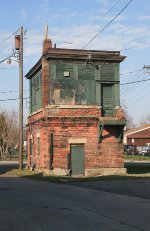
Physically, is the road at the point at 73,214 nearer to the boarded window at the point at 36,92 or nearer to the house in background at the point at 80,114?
the house in background at the point at 80,114

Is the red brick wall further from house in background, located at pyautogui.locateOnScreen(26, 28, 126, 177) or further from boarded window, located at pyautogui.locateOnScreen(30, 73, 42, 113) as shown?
boarded window, located at pyautogui.locateOnScreen(30, 73, 42, 113)

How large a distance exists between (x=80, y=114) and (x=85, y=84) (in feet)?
6.85

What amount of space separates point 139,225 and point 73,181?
668 inches

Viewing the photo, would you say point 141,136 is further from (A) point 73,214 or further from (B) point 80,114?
(A) point 73,214

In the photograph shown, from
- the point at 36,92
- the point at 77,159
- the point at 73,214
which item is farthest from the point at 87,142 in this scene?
the point at 73,214

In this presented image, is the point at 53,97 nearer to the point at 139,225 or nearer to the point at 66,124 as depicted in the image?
the point at 66,124

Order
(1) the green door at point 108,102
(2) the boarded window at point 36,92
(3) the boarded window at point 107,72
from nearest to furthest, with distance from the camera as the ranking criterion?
(3) the boarded window at point 107,72
(1) the green door at point 108,102
(2) the boarded window at point 36,92

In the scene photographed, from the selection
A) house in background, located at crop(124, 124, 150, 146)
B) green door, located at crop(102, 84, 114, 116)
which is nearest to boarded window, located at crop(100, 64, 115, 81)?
green door, located at crop(102, 84, 114, 116)

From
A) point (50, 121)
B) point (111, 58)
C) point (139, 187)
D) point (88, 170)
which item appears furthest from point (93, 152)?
point (139, 187)

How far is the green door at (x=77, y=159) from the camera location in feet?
106

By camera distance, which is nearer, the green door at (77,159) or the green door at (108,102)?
the green door at (77,159)

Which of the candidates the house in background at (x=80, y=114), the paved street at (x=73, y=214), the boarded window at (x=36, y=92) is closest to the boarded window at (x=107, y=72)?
the house in background at (x=80, y=114)

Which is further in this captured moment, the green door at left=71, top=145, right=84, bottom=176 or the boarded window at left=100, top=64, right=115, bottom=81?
the boarded window at left=100, top=64, right=115, bottom=81

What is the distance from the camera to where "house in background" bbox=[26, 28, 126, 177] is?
32062 millimetres
